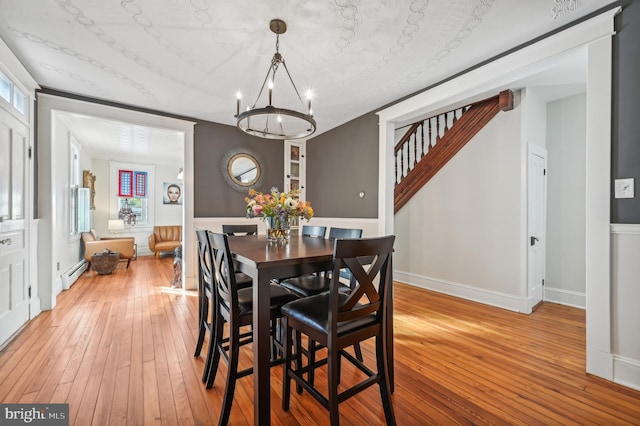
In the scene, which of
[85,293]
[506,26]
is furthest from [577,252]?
[85,293]

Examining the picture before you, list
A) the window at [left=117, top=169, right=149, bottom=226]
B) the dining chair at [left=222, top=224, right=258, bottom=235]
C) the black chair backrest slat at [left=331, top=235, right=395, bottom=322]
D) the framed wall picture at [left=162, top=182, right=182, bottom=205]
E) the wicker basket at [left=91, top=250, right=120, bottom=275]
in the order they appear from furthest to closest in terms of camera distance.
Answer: the framed wall picture at [left=162, top=182, right=182, bottom=205], the window at [left=117, top=169, right=149, bottom=226], the wicker basket at [left=91, top=250, right=120, bottom=275], the dining chair at [left=222, top=224, right=258, bottom=235], the black chair backrest slat at [left=331, top=235, right=395, bottom=322]

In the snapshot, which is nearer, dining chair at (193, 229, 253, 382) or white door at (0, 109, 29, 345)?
dining chair at (193, 229, 253, 382)

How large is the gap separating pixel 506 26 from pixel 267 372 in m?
2.92

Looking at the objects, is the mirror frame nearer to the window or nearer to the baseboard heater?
the baseboard heater

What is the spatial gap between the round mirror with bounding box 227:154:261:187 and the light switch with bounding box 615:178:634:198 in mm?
4301

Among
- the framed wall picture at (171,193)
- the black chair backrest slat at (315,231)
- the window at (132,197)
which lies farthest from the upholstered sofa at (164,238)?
the black chair backrest slat at (315,231)

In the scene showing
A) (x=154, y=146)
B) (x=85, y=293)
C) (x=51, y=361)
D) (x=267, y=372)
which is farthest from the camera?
(x=154, y=146)

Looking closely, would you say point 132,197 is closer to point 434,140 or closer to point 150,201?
point 150,201

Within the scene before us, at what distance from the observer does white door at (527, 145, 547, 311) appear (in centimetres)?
313

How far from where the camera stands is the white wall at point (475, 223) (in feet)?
10.7

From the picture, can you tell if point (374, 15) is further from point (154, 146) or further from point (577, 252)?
point (154, 146)

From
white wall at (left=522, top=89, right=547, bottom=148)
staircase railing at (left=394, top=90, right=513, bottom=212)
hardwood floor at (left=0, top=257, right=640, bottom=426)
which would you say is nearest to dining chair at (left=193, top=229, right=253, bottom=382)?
hardwood floor at (left=0, top=257, right=640, bottom=426)

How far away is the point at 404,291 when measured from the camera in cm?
396

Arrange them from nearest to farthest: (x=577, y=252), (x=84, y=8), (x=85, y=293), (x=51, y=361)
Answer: (x=84, y=8)
(x=51, y=361)
(x=577, y=252)
(x=85, y=293)
